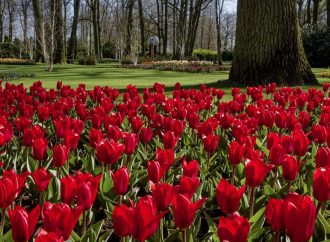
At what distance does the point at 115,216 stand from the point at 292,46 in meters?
10.7

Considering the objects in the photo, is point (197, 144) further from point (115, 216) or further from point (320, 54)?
point (320, 54)

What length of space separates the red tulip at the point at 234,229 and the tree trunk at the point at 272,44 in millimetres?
10187

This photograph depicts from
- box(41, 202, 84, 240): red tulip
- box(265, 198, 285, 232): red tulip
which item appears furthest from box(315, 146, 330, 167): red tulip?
box(41, 202, 84, 240): red tulip

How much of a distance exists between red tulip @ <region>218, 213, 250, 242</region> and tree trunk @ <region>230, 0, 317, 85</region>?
10187mm

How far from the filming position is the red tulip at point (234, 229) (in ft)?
4.50

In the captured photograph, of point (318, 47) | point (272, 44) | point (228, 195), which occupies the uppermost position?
point (318, 47)

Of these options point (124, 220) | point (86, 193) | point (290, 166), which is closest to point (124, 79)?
point (290, 166)

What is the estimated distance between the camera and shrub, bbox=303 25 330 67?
1099 inches

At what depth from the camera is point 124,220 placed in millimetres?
1426

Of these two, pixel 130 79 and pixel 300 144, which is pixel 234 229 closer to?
pixel 300 144

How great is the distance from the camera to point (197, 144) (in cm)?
385

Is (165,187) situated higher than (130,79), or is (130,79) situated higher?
(165,187)

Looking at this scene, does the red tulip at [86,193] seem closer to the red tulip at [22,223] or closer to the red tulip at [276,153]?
the red tulip at [22,223]

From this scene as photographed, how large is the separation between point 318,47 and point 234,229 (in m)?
28.7
